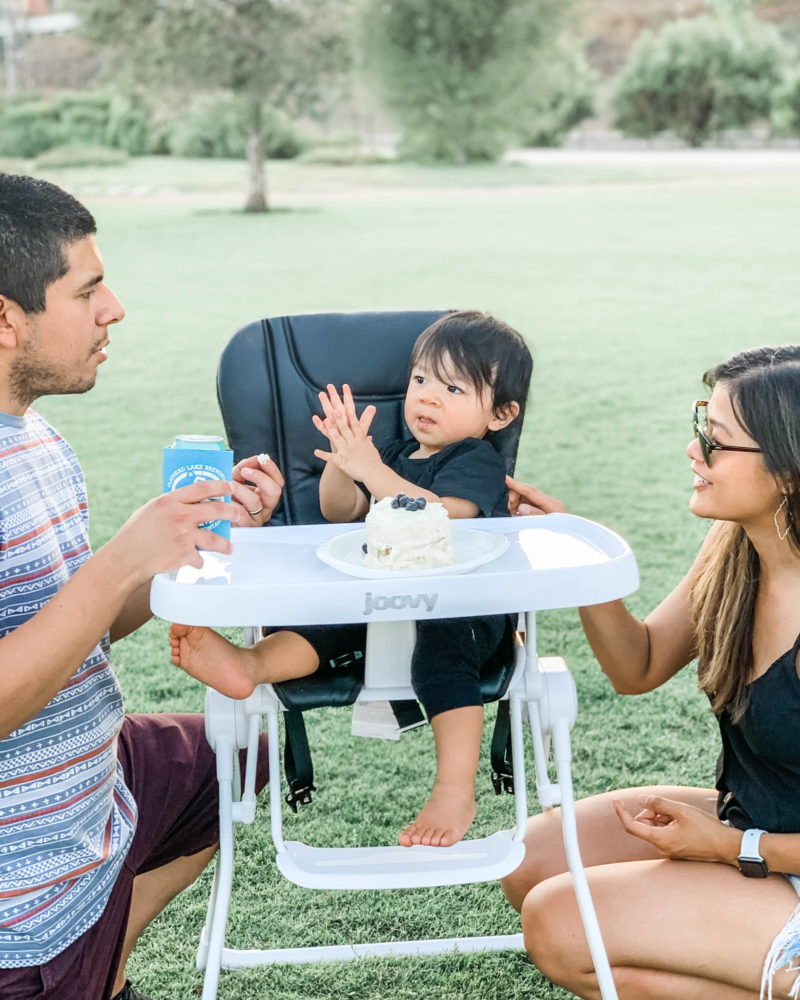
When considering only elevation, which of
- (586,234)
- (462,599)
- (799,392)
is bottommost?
(586,234)

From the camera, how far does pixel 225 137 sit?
3703 cm

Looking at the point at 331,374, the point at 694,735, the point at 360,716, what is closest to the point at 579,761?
the point at 694,735

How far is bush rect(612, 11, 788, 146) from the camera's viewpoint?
41.8m

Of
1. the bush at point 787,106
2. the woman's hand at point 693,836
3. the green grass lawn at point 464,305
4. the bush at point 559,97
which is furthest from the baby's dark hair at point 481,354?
the bush at point 559,97

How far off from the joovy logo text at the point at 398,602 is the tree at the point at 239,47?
2497 cm

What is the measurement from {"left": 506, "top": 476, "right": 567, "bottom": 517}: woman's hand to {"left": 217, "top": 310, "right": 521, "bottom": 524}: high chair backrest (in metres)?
0.21

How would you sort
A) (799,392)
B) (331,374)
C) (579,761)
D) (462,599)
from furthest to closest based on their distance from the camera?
(579,761), (331,374), (799,392), (462,599)

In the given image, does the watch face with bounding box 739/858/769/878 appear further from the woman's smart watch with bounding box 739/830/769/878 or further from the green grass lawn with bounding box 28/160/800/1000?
the green grass lawn with bounding box 28/160/800/1000

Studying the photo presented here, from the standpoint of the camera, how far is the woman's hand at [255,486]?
7.43 ft

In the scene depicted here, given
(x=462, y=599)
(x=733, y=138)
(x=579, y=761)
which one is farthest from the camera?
(x=733, y=138)

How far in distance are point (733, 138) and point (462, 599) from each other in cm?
4318

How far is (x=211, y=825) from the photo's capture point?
240cm

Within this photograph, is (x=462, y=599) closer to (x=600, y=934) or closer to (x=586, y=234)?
(x=600, y=934)

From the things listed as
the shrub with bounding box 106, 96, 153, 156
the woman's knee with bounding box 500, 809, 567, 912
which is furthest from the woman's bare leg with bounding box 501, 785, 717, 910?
the shrub with bounding box 106, 96, 153, 156
